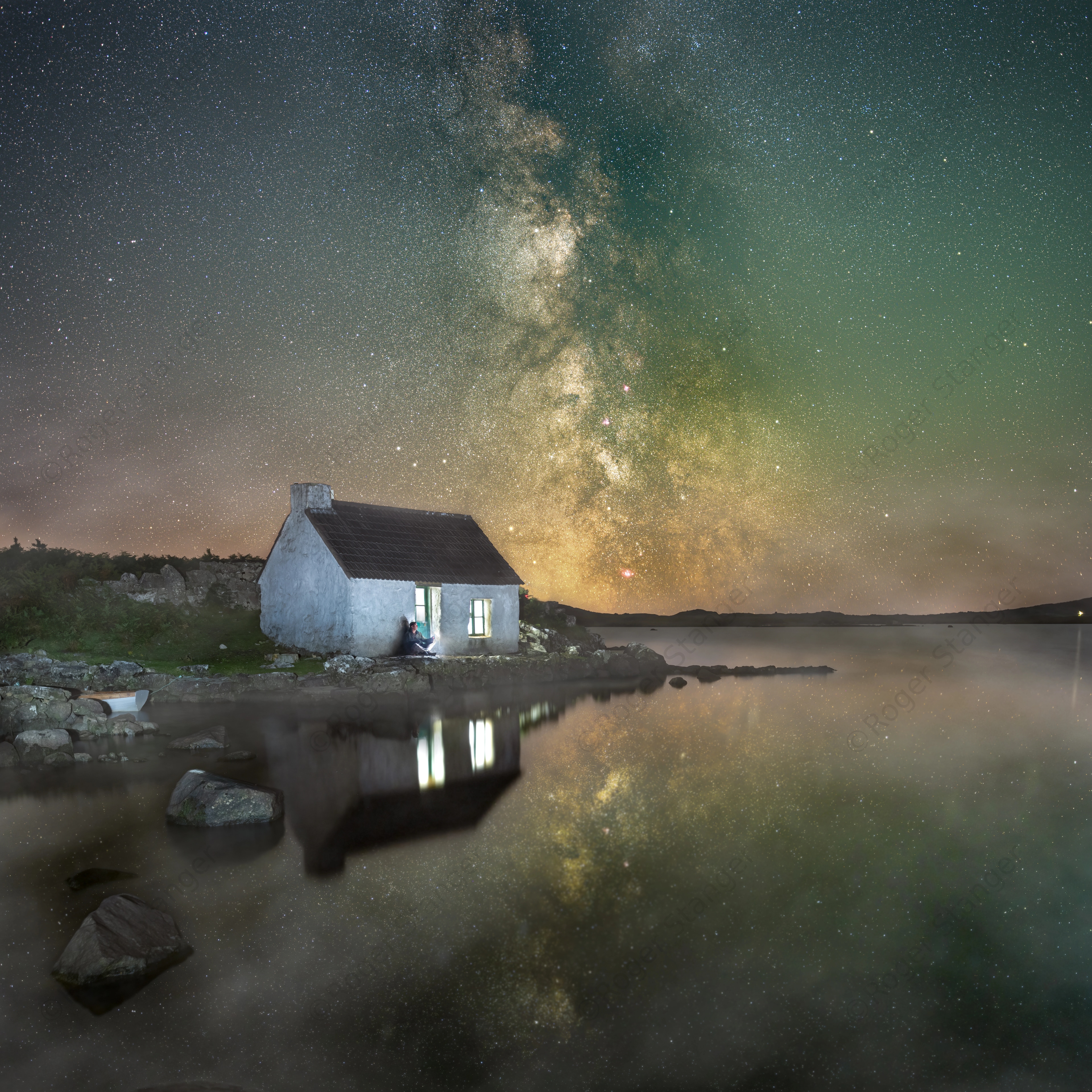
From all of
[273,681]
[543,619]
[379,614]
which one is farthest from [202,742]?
[543,619]

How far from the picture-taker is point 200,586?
33.4 m

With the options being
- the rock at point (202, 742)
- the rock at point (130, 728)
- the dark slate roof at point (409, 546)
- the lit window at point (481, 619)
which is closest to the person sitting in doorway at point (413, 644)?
the dark slate roof at point (409, 546)

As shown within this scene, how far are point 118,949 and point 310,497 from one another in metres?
24.6

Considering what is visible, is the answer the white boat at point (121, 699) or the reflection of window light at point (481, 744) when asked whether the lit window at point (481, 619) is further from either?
the white boat at point (121, 699)

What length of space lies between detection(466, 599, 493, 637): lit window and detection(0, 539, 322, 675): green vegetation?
285 inches

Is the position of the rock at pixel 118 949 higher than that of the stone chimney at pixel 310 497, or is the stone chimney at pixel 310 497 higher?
the stone chimney at pixel 310 497

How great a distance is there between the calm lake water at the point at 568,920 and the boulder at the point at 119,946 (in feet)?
0.68

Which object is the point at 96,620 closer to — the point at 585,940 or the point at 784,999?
the point at 585,940

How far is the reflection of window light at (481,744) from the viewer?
15.8 meters

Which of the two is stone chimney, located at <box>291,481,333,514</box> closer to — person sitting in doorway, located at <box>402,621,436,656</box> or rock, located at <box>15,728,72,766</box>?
person sitting in doorway, located at <box>402,621,436,656</box>

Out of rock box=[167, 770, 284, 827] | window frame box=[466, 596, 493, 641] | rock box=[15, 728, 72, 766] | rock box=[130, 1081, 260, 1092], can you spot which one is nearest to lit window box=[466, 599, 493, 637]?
window frame box=[466, 596, 493, 641]

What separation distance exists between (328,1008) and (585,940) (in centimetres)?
265

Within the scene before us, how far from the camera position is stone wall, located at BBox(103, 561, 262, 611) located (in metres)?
30.9

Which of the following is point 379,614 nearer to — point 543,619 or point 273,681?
point 273,681
